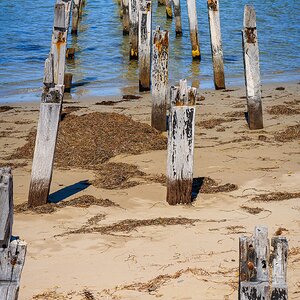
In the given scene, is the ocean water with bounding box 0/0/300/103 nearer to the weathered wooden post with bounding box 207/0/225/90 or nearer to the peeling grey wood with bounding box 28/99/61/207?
the weathered wooden post with bounding box 207/0/225/90

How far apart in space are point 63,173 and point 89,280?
11.4 ft

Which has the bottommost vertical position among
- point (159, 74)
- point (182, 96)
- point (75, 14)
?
point (75, 14)

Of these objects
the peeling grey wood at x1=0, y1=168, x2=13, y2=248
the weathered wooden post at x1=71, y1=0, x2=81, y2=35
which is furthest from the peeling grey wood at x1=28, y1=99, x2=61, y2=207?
the weathered wooden post at x1=71, y1=0, x2=81, y2=35

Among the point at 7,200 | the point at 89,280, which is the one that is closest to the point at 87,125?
the point at 89,280

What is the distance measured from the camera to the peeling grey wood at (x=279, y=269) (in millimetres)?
3779

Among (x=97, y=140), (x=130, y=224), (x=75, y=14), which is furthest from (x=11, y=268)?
(x=75, y=14)

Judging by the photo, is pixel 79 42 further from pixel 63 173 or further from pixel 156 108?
pixel 63 173

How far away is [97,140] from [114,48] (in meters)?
13.4

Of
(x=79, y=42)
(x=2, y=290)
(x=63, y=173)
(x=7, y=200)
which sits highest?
(x=7, y=200)

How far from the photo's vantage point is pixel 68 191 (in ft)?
29.2

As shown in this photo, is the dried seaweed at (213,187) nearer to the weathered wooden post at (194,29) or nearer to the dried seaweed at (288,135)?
the dried seaweed at (288,135)

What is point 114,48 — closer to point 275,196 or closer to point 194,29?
point 194,29

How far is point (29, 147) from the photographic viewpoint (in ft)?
35.7

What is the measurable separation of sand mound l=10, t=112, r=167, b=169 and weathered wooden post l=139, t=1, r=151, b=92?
138 inches
